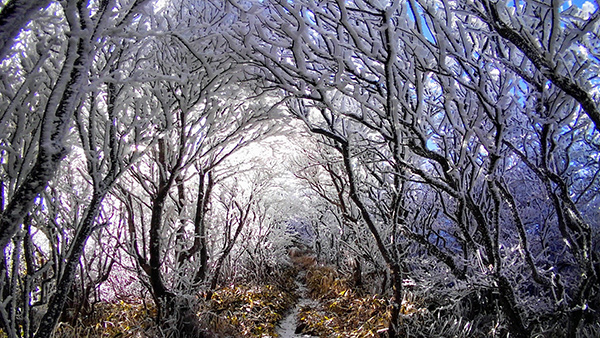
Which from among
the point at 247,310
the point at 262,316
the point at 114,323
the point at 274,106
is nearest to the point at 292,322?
the point at 262,316

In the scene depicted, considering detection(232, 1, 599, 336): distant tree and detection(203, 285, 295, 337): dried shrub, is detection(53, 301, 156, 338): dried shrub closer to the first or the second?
detection(203, 285, 295, 337): dried shrub

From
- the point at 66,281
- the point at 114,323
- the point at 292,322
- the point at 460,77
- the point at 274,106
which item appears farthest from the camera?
the point at 292,322

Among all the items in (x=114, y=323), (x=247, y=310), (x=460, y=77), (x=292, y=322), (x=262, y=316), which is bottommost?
(x=292, y=322)

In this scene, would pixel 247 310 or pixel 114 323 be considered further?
pixel 247 310

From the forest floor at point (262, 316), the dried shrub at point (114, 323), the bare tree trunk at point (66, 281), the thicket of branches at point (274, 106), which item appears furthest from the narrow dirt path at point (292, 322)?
the bare tree trunk at point (66, 281)

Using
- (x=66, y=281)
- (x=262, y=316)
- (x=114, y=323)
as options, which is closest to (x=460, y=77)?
(x=66, y=281)

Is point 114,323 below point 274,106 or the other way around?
below

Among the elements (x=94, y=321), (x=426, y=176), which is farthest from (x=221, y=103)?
(x=94, y=321)

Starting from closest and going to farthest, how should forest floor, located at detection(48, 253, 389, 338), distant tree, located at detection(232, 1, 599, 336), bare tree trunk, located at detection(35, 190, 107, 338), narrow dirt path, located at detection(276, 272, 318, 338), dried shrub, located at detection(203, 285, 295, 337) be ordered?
Result: bare tree trunk, located at detection(35, 190, 107, 338), distant tree, located at detection(232, 1, 599, 336), forest floor, located at detection(48, 253, 389, 338), dried shrub, located at detection(203, 285, 295, 337), narrow dirt path, located at detection(276, 272, 318, 338)

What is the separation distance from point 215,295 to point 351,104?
513 cm

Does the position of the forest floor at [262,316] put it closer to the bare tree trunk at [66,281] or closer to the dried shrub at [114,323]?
the dried shrub at [114,323]

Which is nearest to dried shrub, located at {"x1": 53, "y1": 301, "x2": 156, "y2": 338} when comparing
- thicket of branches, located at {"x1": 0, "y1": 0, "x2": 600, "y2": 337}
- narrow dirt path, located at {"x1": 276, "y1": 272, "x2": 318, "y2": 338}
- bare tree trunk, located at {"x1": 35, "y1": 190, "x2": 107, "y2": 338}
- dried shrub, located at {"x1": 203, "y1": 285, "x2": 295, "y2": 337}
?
thicket of branches, located at {"x1": 0, "y1": 0, "x2": 600, "y2": 337}

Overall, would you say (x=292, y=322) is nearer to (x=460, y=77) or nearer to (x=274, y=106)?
(x=274, y=106)

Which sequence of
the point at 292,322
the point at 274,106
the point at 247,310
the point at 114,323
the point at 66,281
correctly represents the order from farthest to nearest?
the point at 292,322, the point at 247,310, the point at 114,323, the point at 274,106, the point at 66,281
